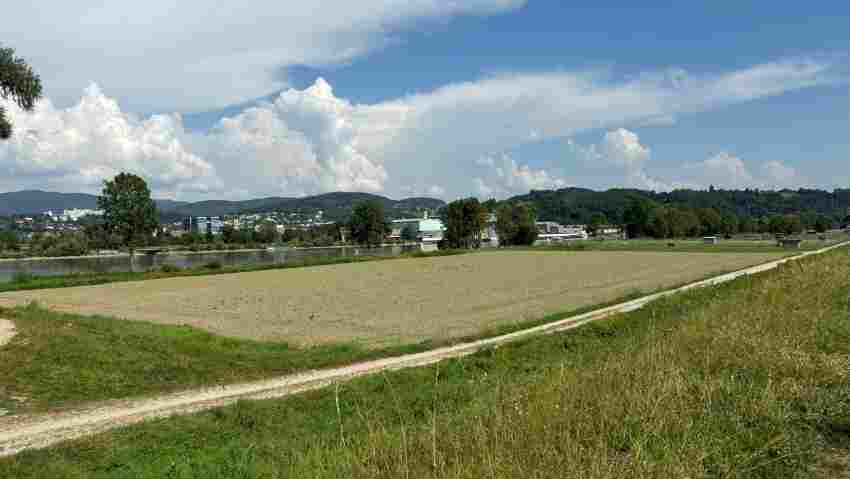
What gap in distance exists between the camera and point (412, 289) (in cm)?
4184

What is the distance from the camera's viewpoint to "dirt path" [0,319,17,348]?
555 inches

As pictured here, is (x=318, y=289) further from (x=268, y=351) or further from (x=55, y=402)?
(x=55, y=402)

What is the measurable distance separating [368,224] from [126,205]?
7442 cm

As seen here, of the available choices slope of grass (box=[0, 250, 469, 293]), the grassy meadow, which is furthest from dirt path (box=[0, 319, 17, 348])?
the grassy meadow

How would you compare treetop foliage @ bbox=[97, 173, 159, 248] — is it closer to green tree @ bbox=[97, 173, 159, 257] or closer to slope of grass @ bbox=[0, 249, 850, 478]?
green tree @ bbox=[97, 173, 159, 257]

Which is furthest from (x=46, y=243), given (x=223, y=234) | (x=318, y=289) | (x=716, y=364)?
(x=716, y=364)

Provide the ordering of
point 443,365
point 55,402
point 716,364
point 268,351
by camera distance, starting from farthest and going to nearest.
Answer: point 268,351 < point 443,365 < point 55,402 < point 716,364

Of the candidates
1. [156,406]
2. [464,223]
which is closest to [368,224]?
[464,223]

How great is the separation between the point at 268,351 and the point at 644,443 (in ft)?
44.0

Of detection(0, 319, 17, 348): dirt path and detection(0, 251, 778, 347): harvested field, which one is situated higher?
detection(0, 319, 17, 348): dirt path

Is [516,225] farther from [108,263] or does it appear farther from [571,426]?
[571,426]

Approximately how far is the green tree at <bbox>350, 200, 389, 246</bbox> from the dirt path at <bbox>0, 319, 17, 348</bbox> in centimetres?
16153

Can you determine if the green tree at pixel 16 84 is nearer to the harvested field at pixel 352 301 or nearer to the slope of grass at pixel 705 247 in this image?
the harvested field at pixel 352 301

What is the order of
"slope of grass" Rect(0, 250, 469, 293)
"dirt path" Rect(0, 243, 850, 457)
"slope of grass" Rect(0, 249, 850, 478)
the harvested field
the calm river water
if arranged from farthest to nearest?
1. the calm river water
2. "slope of grass" Rect(0, 250, 469, 293)
3. the harvested field
4. "dirt path" Rect(0, 243, 850, 457)
5. "slope of grass" Rect(0, 249, 850, 478)
